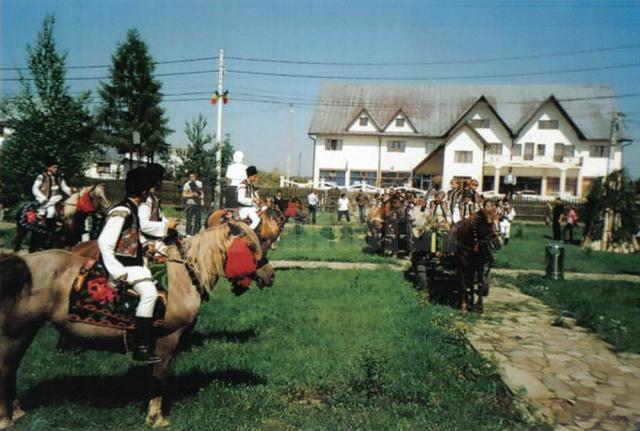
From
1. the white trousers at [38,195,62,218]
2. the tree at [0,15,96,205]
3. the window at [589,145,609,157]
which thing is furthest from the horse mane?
the window at [589,145,609,157]

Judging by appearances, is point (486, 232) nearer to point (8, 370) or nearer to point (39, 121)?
point (8, 370)

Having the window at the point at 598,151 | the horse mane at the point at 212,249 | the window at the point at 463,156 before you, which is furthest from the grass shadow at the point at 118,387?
the window at the point at 598,151

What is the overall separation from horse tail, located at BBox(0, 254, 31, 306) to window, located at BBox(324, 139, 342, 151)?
43724mm

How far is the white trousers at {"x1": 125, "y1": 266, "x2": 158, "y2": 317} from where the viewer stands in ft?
12.8

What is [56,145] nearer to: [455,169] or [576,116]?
[455,169]

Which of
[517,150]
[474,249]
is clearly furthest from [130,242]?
[517,150]

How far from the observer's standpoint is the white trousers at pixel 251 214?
1020 cm

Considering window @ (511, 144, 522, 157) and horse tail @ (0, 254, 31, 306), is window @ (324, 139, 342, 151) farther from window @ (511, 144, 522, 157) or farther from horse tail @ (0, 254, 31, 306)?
horse tail @ (0, 254, 31, 306)

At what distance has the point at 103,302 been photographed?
395cm

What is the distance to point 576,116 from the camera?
48.5 metres

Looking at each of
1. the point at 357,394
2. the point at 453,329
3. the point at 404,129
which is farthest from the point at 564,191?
the point at 357,394

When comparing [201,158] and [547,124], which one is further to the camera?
[547,124]

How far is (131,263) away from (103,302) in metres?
0.43

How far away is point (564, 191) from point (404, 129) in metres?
18.4
